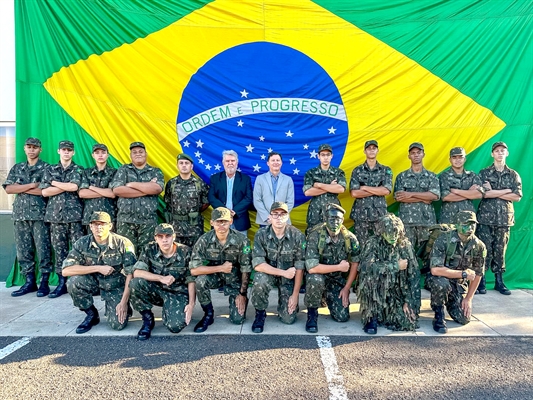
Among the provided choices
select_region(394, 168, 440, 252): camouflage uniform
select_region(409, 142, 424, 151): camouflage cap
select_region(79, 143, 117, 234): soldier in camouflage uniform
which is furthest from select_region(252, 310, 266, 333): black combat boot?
select_region(409, 142, 424, 151): camouflage cap

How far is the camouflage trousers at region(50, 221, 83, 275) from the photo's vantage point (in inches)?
196

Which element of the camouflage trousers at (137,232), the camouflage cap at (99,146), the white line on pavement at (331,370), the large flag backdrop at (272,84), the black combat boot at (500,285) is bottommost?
the white line on pavement at (331,370)

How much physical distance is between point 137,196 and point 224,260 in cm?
156

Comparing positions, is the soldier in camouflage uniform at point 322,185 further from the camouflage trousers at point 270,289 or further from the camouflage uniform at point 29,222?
the camouflage uniform at point 29,222

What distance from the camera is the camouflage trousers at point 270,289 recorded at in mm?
3789

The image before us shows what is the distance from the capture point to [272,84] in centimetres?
536

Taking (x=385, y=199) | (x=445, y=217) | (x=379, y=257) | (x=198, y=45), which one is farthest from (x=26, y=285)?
(x=445, y=217)

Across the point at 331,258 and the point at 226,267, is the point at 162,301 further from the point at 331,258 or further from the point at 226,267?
the point at 331,258

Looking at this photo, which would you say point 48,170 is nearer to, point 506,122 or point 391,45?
point 391,45

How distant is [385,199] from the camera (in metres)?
5.04

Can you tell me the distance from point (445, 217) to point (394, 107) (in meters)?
1.64

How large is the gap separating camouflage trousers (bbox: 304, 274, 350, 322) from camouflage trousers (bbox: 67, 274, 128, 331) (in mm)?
1832

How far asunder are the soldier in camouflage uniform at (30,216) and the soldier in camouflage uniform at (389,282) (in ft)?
13.2

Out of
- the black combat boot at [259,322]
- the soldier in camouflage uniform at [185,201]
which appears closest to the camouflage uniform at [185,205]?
the soldier in camouflage uniform at [185,201]
